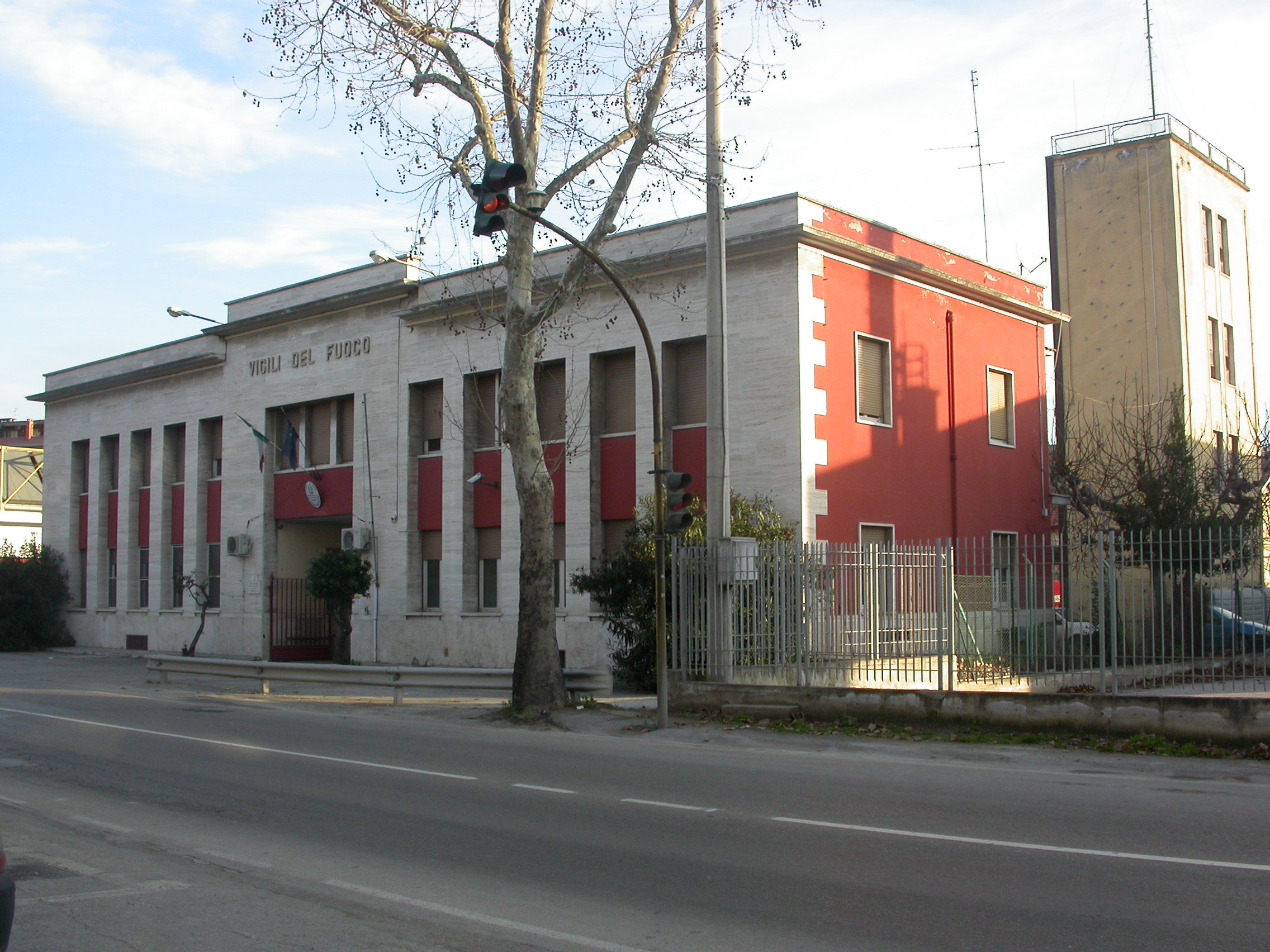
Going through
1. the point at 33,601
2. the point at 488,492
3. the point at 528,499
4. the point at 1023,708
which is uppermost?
the point at 488,492

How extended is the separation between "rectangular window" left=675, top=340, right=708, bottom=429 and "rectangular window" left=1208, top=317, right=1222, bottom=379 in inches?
735

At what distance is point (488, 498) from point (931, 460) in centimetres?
922

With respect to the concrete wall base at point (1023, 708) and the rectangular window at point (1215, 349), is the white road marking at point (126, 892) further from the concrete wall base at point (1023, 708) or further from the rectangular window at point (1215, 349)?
the rectangular window at point (1215, 349)

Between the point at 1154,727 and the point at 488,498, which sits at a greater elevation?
the point at 488,498

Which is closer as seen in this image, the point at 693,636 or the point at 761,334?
the point at 693,636

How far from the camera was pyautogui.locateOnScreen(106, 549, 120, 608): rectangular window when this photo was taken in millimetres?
35812

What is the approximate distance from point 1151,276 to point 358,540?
22216 mm

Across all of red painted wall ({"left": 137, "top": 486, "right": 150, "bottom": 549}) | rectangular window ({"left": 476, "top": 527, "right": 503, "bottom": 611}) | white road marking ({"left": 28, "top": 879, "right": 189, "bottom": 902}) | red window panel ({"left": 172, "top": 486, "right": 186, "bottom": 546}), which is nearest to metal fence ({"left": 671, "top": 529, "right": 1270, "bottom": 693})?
rectangular window ({"left": 476, "top": 527, "right": 503, "bottom": 611})

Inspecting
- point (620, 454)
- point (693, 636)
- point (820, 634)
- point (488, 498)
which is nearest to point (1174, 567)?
point (820, 634)

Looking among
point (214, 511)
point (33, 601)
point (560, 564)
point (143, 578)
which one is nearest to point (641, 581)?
point (560, 564)

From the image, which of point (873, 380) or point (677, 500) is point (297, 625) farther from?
point (677, 500)

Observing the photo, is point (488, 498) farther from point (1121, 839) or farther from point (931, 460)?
point (1121, 839)

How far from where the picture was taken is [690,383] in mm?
21797

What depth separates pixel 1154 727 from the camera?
13.1m
